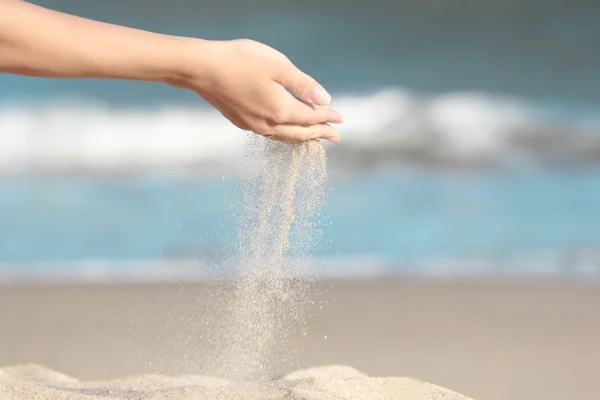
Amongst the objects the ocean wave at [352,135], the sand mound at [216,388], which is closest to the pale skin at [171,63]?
the sand mound at [216,388]

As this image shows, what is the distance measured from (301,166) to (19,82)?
4.89 m

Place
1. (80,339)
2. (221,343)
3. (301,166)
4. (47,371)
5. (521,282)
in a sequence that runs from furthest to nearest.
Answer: (521,282) < (80,339) < (47,371) < (221,343) < (301,166)

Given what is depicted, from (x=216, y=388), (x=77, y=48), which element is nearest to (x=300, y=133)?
A: (x=77, y=48)

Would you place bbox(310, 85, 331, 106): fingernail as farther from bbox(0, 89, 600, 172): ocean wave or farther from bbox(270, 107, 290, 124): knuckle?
bbox(0, 89, 600, 172): ocean wave

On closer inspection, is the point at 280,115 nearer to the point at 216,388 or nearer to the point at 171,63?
the point at 171,63

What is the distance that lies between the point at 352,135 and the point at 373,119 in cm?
23

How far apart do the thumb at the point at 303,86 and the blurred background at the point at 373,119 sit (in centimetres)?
366

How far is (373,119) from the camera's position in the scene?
19.8 ft

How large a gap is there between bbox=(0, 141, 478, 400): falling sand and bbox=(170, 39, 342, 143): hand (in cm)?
14

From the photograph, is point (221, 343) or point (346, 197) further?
point (346, 197)

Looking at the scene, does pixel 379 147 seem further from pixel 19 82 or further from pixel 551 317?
pixel 551 317

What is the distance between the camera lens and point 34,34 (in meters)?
1.11

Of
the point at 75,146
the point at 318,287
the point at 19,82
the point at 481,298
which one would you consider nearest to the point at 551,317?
the point at 481,298

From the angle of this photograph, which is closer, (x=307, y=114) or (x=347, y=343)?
(x=307, y=114)
